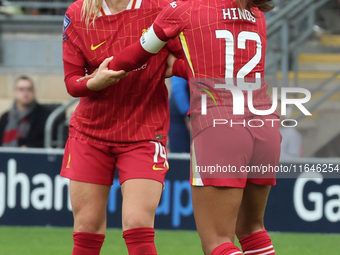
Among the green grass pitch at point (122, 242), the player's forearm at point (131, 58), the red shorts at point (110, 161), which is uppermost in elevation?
the player's forearm at point (131, 58)

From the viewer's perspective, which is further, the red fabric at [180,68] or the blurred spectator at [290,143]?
the blurred spectator at [290,143]

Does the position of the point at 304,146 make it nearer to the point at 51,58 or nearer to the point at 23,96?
the point at 23,96

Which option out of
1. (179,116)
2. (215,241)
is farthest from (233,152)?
(179,116)

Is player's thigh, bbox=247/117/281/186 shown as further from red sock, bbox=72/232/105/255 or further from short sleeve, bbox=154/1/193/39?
red sock, bbox=72/232/105/255

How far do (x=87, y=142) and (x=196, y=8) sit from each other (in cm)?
92

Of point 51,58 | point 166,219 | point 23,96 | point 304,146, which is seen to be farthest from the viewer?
point 51,58

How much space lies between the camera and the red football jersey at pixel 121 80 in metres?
2.87

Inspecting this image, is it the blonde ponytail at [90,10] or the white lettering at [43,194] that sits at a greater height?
the blonde ponytail at [90,10]

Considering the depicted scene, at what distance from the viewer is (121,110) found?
2.89 meters

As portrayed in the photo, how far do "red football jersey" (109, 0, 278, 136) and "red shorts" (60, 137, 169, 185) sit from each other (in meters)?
0.42

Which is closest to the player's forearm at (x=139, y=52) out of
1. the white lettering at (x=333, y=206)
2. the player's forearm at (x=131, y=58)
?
the player's forearm at (x=131, y=58)

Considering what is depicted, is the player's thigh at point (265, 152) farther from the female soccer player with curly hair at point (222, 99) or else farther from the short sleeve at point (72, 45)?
the short sleeve at point (72, 45)

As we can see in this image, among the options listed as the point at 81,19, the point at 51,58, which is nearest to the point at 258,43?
the point at 81,19

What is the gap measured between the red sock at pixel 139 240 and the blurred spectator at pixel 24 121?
362 centimetres
